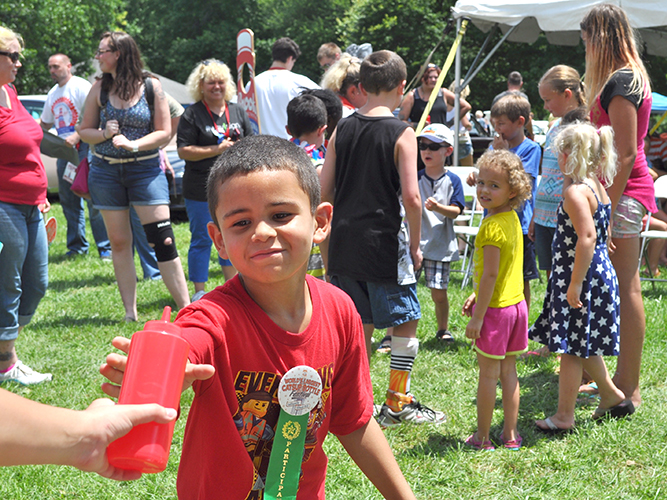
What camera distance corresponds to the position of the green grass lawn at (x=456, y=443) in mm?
2938

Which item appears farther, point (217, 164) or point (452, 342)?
point (452, 342)

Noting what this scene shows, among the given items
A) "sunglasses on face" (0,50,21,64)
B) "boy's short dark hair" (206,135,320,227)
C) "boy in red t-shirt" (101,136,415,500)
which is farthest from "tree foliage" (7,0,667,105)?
"boy in red t-shirt" (101,136,415,500)

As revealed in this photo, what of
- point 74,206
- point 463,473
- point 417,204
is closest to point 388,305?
point 417,204

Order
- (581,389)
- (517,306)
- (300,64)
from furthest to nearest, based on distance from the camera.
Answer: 1. (300,64)
2. (581,389)
3. (517,306)

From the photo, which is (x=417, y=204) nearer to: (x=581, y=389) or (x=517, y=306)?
(x=517, y=306)

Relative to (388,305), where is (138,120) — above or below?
above

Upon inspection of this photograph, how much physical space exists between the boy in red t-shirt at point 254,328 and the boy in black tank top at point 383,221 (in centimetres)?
188

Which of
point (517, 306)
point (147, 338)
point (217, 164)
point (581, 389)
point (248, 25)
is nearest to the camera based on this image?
point (147, 338)

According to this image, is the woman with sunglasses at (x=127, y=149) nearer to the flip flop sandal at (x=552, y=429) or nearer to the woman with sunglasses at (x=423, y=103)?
the flip flop sandal at (x=552, y=429)

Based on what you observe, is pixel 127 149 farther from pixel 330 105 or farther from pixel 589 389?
pixel 589 389

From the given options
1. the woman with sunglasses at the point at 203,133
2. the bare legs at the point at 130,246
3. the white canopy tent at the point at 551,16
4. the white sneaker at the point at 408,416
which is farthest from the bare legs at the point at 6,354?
the white canopy tent at the point at 551,16

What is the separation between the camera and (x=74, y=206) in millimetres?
8227

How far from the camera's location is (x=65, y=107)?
7.63 meters

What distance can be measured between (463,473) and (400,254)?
1.14 metres
